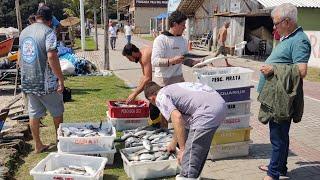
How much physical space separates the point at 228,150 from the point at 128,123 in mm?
2141

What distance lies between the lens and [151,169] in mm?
5504

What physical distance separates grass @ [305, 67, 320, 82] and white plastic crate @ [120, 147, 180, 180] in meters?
10.7

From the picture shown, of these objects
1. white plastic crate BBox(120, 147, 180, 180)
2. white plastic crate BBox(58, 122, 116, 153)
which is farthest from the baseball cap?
white plastic crate BBox(120, 147, 180, 180)

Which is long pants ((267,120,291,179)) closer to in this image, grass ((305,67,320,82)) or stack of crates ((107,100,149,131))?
stack of crates ((107,100,149,131))

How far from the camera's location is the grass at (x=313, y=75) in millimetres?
14972

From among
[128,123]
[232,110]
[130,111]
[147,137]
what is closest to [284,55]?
[232,110]

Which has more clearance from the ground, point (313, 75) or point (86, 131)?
point (86, 131)

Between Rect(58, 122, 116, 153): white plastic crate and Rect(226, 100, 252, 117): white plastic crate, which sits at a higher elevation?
Rect(226, 100, 252, 117): white plastic crate

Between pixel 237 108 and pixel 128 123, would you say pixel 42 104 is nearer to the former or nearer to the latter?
pixel 128 123

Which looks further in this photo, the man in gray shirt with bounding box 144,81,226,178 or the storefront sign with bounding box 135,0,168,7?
the storefront sign with bounding box 135,0,168,7

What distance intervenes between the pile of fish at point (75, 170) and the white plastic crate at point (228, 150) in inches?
76.8

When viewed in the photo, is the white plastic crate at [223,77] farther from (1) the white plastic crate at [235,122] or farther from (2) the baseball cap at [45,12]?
(2) the baseball cap at [45,12]

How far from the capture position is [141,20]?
6372 cm

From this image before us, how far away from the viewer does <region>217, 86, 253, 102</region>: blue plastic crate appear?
6.15 meters
